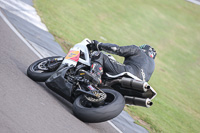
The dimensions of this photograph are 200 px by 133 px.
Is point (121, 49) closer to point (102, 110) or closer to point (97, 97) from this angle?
point (97, 97)

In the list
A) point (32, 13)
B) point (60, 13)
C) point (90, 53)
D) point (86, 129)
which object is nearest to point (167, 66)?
point (60, 13)

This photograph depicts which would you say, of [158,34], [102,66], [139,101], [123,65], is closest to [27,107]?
[102,66]

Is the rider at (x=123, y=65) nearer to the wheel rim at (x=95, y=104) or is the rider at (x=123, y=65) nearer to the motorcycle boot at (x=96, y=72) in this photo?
the motorcycle boot at (x=96, y=72)

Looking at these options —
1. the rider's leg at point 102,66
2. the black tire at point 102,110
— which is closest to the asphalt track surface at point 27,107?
the black tire at point 102,110

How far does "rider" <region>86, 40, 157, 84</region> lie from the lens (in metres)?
5.62

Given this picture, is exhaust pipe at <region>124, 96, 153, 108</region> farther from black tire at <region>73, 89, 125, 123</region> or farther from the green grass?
the green grass

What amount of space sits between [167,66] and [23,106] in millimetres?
11696

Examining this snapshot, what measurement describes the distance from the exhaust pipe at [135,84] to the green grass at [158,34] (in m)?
2.83

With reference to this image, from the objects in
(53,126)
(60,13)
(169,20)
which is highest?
(53,126)

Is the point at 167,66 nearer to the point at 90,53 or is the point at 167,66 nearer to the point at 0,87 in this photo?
the point at 90,53

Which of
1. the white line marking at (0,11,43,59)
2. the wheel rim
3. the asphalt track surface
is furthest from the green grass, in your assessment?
the asphalt track surface

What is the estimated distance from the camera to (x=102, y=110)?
479 cm

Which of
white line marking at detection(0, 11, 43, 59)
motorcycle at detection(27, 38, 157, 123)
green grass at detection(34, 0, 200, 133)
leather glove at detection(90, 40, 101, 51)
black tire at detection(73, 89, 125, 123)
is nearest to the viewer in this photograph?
black tire at detection(73, 89, 125, 123)

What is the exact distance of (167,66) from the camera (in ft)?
50.5
